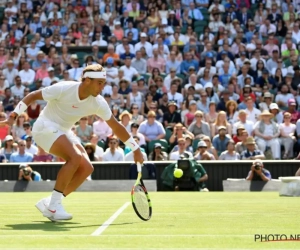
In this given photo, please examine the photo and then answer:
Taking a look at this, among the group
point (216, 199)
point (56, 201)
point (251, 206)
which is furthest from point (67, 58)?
point (56, 201)

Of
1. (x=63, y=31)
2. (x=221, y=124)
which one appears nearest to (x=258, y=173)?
(x=221, y=124)

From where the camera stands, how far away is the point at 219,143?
19.0 m

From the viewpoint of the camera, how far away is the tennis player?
30.1ft

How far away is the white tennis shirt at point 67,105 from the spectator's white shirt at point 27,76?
13.5 metres

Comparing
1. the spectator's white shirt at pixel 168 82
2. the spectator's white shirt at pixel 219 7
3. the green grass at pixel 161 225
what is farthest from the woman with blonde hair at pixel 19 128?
the spectator's white shirt at pixel 219 7

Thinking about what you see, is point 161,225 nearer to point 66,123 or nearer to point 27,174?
point 66,123

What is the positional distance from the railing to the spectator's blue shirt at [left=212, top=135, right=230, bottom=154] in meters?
1.21

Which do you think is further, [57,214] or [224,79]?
[224,79]

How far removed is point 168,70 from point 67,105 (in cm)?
1406

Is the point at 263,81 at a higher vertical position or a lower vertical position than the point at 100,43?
lower

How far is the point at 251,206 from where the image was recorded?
1142 centimetres

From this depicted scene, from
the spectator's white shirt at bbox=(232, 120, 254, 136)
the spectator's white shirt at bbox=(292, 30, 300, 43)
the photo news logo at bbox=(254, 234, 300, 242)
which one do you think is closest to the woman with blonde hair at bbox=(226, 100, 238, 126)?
the spectator's white shirt at bbox=(232, 120, 254, 136)

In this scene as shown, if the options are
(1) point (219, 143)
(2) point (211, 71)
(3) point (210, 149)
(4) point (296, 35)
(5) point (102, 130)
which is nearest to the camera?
(3) point (210, 149)

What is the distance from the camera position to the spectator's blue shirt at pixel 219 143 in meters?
19.0
